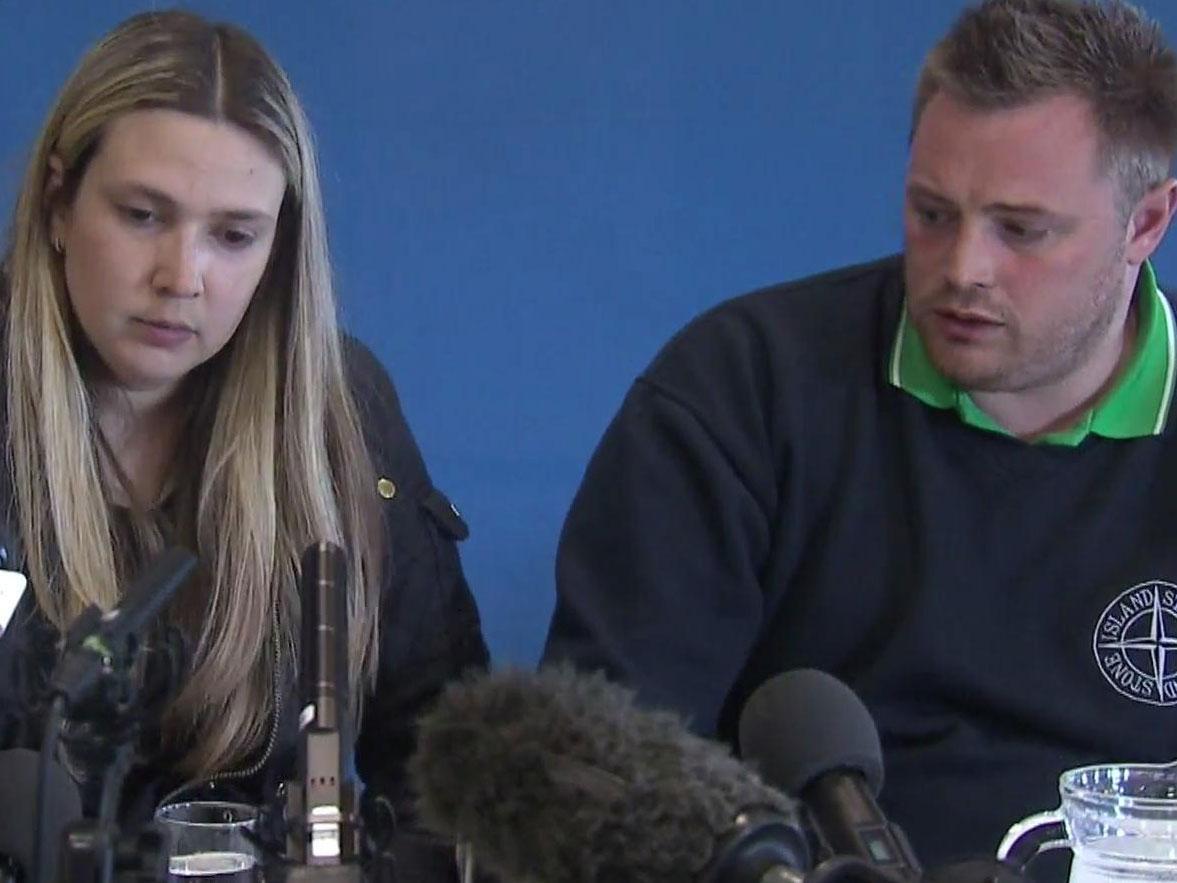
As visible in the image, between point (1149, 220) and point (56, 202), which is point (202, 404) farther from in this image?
point (1149, 220)

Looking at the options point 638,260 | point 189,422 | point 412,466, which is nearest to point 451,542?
point 412,466

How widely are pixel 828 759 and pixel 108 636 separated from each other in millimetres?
299

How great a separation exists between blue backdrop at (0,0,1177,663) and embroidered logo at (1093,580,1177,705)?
3.41 ft

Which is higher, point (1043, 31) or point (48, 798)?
point (1043, 31)

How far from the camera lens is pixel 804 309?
4.86 feet

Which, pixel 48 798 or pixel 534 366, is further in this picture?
pixel 534 366

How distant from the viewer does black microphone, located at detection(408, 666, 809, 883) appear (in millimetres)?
618

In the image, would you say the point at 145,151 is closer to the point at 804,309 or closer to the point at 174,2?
the point at 804,309

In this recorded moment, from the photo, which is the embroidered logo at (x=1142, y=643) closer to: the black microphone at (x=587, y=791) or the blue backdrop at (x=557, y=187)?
the black microphone at (x=587, y=791)

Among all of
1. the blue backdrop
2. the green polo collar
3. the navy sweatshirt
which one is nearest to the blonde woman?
the navy sweatshirt

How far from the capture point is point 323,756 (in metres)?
0.67

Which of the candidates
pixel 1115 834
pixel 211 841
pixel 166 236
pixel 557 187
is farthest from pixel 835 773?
pixel 557 187

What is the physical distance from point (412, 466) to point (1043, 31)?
657mm

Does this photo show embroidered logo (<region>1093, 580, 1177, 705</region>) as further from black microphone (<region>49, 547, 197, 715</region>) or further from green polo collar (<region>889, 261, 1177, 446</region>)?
black microphone (<region>49, 547, 197, 715</region>)
